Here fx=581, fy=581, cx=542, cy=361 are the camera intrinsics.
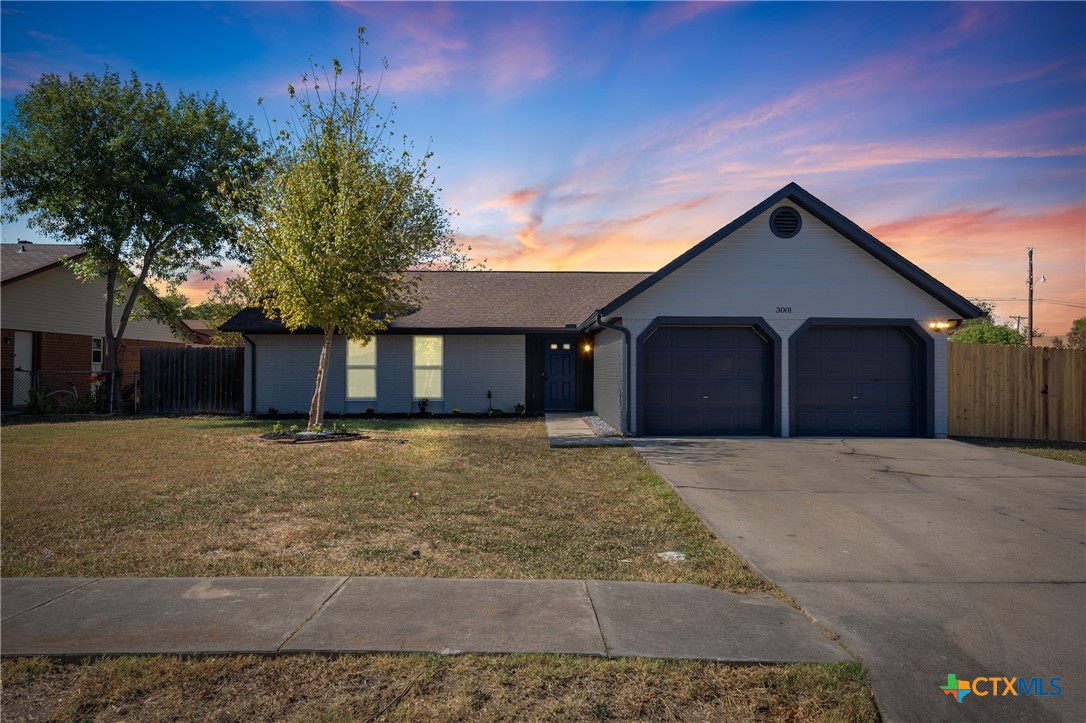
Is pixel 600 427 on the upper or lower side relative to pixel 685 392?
lower

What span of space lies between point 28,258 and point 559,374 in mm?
22864

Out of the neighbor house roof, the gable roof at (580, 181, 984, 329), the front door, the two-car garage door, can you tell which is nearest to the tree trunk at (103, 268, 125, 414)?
the neighbor house roof

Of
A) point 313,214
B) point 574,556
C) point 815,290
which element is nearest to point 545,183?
point 313,214

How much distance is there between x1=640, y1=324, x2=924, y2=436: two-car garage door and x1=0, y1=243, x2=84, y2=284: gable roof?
22.1m

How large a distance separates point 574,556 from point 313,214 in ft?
36.8

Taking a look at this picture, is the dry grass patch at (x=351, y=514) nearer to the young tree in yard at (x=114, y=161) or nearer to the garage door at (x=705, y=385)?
the garage door at (x=705, y=385)

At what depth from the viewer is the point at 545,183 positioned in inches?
722

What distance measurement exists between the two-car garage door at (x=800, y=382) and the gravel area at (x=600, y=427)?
31.0 inches

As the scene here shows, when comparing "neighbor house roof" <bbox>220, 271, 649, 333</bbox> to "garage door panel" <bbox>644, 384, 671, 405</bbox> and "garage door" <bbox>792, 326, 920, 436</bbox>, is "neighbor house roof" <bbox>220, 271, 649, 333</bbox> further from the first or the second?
"garage door" <bbox>792, 326, 920, 436</bbox>

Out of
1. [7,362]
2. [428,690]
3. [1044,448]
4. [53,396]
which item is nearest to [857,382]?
[1044,448]

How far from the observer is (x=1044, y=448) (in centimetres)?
1211

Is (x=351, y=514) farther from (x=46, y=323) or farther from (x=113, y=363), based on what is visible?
(x=46, y=323)

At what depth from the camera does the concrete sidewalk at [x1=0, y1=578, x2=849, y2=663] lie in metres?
3.41

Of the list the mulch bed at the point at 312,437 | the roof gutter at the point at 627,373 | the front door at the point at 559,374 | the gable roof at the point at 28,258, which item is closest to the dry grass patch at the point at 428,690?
the mulch bed at the point at 312,437
